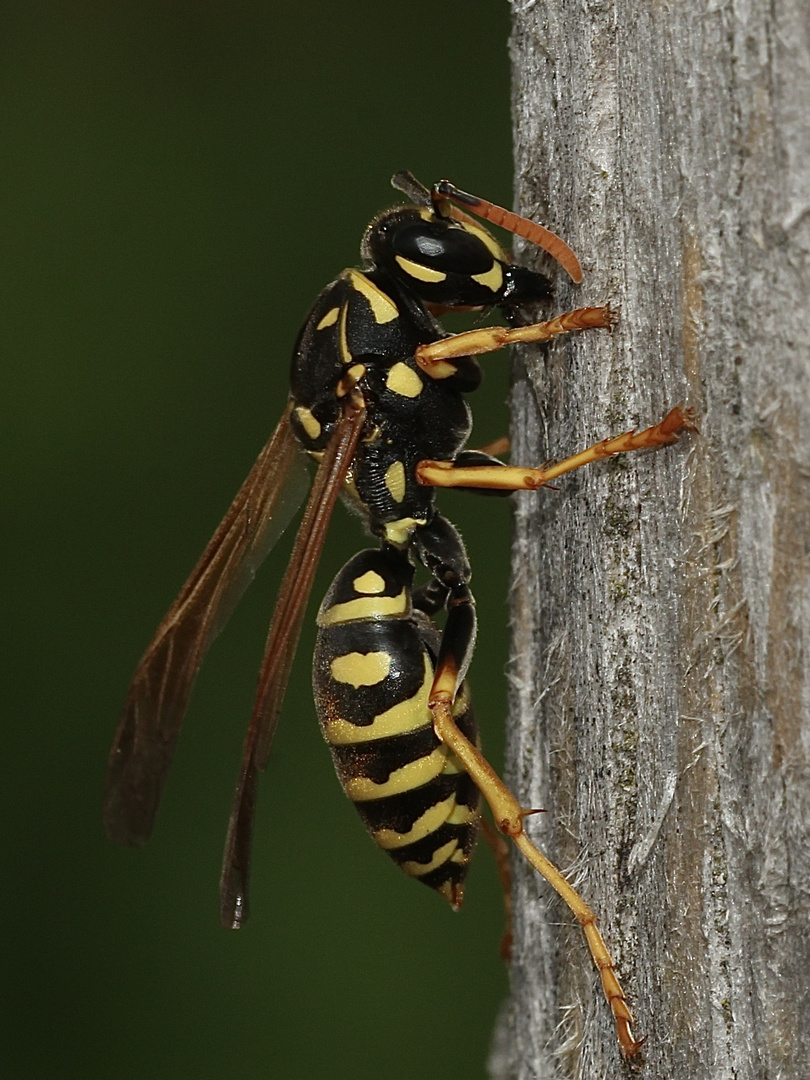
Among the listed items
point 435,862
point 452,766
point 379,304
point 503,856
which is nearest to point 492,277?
point 379,304

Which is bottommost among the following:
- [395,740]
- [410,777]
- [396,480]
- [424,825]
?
[424,825]

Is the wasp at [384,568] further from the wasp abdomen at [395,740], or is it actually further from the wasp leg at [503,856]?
the wasp leg at [503,856]

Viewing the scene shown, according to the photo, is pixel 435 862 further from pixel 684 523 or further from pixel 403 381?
pixel 684 523

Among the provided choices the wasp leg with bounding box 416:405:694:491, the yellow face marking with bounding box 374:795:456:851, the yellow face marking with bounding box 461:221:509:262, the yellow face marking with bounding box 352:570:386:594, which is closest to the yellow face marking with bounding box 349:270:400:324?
the yellow face marking with bounding box 461:221:509:262

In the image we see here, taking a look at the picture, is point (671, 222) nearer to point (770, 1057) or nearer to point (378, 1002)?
point (770, 1057)

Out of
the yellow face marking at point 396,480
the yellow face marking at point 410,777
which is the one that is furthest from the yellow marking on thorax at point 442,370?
the yellow face marking at point 410,777

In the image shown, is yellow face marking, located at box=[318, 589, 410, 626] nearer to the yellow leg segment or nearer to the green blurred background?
the yellow leg segment
